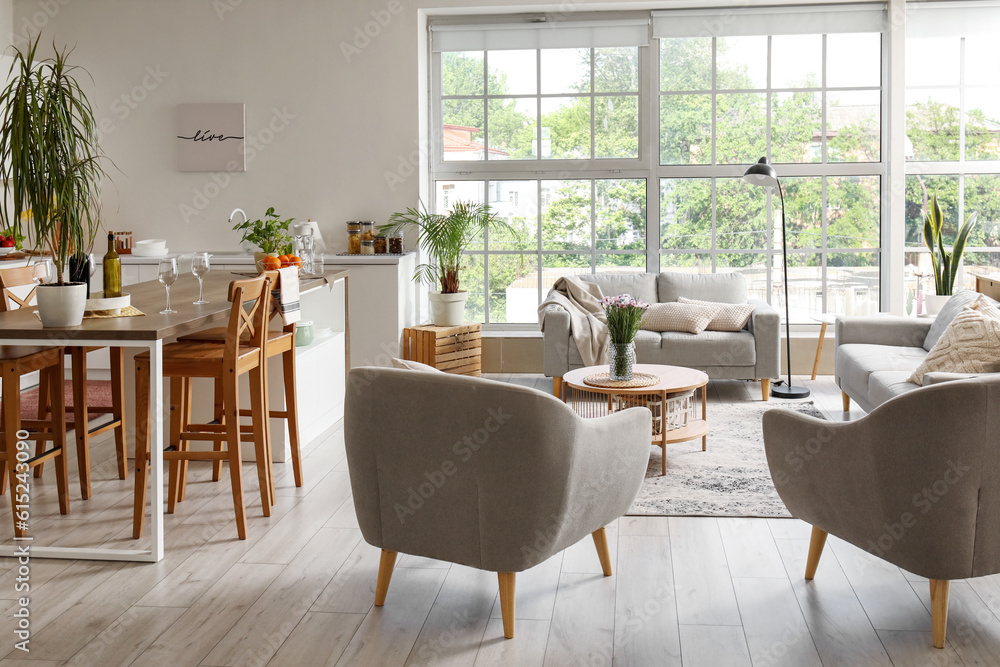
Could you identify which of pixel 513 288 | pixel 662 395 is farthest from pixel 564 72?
pixel 662 395

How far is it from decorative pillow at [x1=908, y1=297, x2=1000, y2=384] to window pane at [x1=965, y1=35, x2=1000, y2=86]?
9.85 ft

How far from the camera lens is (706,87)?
6.72 meters

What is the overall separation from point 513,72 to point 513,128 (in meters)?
0.41

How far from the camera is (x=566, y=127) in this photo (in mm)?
6848

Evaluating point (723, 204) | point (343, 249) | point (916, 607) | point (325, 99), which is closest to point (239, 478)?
point (916, 607)

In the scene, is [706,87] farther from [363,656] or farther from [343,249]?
[363,656]

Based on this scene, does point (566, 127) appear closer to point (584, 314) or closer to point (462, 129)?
point (462, 129)

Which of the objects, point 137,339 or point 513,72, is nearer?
point 137,339

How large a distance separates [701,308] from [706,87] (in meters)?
1.80

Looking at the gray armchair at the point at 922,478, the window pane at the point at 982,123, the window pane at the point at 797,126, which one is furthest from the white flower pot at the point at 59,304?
the window pane at the point at 982,123

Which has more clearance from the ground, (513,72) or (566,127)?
(513,72)

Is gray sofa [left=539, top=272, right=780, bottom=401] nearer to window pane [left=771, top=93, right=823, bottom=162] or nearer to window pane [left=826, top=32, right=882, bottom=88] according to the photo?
window pane [left=771, top=93, right=823, bottom=162]

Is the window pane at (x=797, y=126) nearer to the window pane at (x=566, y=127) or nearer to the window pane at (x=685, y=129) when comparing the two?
the window pane at (x=685, y=129)

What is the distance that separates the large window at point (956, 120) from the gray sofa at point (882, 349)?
67.8 inches
